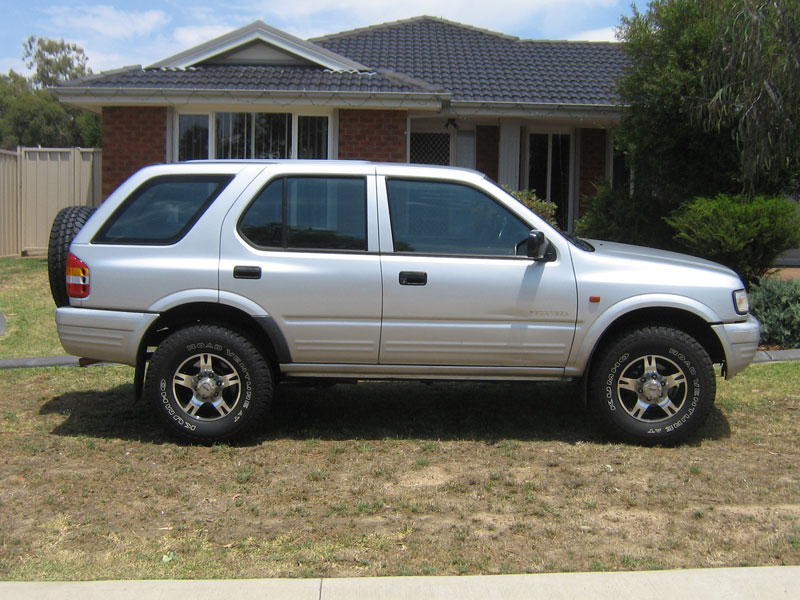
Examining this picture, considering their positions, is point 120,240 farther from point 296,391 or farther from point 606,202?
point 606,202

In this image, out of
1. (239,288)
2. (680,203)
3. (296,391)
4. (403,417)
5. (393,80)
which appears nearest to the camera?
(239,288)

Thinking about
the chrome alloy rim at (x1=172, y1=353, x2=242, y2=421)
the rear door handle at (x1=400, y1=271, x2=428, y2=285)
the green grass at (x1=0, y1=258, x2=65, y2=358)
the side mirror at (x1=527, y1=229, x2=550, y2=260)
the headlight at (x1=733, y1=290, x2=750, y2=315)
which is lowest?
the green grass at (x1=0, y1=258, x2=65, y2=358)

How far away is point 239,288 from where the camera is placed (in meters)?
5.75

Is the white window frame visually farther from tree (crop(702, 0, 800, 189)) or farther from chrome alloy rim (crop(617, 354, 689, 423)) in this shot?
chrome alloy rim (crop(617, 354, 689, 423))

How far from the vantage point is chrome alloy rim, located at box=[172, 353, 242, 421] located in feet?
19.0

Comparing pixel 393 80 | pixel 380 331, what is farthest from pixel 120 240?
pixel 393 80

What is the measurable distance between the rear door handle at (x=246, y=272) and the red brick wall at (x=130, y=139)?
30.7ft

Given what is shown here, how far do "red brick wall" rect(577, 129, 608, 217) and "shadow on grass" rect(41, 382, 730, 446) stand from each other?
1021 cm

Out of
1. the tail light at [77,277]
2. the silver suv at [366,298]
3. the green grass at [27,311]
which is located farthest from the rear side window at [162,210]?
the green grass at [27,311]

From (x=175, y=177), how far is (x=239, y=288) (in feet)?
3.06

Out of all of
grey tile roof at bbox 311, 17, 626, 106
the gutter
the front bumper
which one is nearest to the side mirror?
the front bumper

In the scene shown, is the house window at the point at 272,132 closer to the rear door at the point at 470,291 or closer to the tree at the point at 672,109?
the tree at the point at 672,109

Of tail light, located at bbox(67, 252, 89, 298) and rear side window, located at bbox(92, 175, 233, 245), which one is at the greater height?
rear side window, located at bbox(92, 175, 233, 245)

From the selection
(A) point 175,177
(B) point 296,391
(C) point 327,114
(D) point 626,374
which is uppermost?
(C) point 327,114
